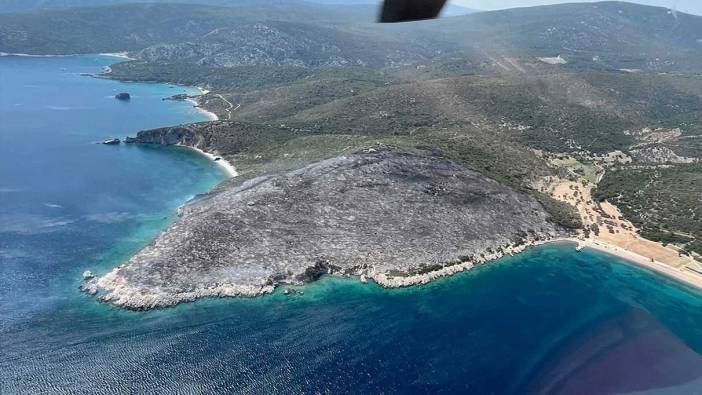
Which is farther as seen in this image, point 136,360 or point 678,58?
point 678,58

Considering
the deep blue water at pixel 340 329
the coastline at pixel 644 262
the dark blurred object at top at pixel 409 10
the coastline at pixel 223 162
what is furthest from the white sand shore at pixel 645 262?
the dark blurred object at top at pixel 409 10

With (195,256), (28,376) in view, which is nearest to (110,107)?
(195,256)

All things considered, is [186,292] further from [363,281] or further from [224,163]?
[224,163]

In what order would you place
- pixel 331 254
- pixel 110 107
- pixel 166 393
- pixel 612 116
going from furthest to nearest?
pixel 110 107
pixel 612 116
pixel 331 254
pixel 166 393

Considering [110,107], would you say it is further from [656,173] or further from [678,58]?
[678,58]

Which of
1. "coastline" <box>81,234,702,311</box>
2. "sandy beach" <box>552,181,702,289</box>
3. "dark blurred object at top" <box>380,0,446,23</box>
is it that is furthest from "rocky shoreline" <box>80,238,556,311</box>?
"dark blurred object at top" <box>380,0,446,23</box>

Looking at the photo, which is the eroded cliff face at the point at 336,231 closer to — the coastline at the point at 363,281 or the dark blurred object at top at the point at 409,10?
the coastline at the point at 363,281

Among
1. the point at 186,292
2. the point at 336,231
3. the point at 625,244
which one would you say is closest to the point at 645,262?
the point at 625,244
